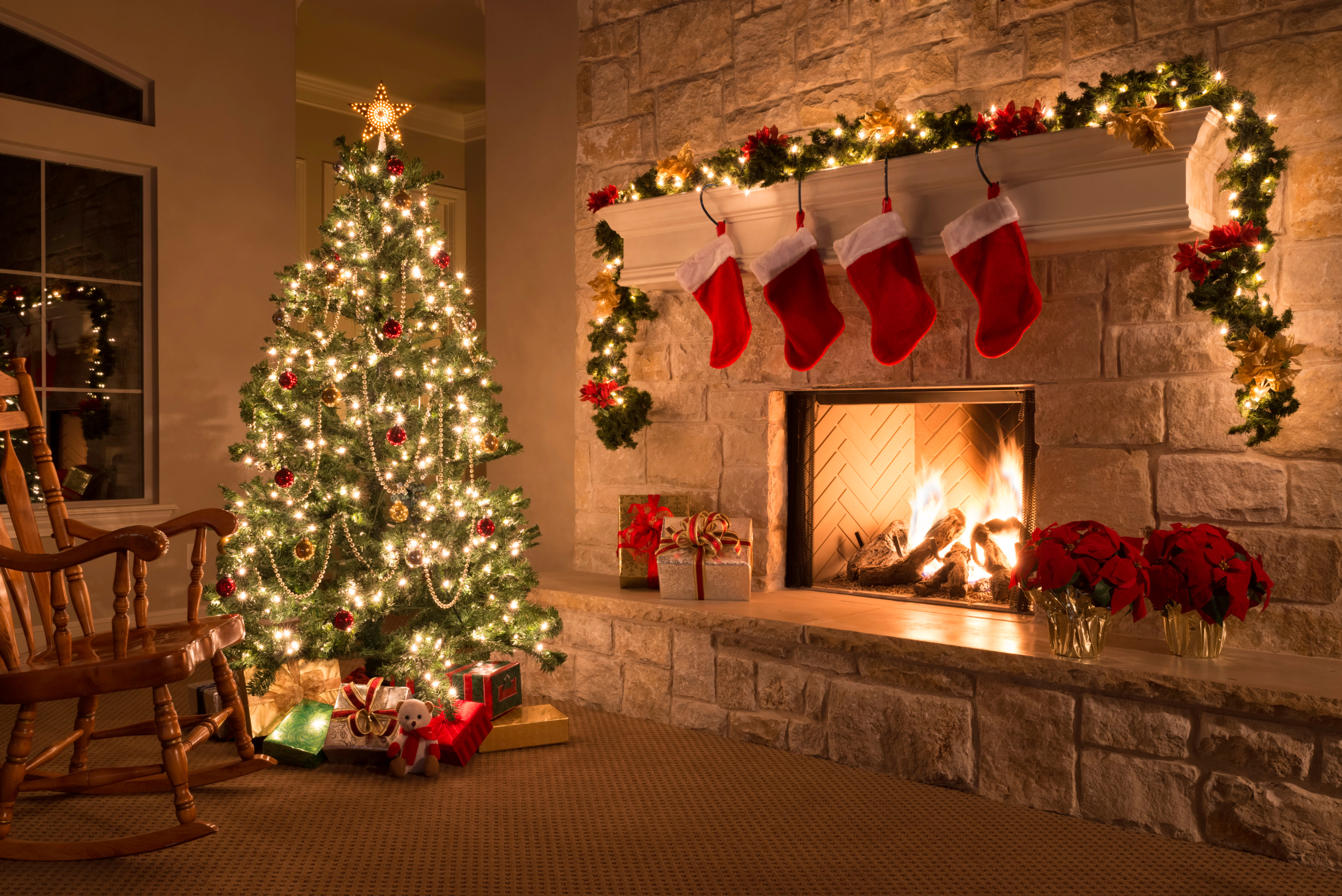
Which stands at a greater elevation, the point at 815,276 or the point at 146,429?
the point at 815,276

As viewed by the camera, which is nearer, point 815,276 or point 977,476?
point 815,276

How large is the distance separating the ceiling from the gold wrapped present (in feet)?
11.4

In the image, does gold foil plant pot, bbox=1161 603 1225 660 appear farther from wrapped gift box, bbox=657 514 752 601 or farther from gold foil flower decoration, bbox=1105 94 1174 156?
wrapped gift box, bbox=657 514 752 601

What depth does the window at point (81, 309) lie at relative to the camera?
4.04 m

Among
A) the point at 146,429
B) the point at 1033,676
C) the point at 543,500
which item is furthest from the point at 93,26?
the point at 1033,676

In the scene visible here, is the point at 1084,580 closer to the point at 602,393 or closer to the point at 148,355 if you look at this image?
the point at 602,393

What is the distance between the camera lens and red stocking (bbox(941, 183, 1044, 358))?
247 cm

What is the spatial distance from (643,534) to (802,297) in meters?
0.96

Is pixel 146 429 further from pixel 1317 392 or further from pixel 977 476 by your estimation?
pixel 1317 392

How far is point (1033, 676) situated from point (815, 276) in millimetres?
1233

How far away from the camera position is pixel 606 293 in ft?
11.7

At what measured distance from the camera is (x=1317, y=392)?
2.35 metres

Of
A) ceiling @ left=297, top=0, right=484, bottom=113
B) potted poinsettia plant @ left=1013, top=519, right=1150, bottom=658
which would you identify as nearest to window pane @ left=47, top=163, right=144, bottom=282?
ceiling @ left=297, top=0, right=484, bottom=113

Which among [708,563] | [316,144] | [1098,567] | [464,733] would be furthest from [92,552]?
[316,144]
